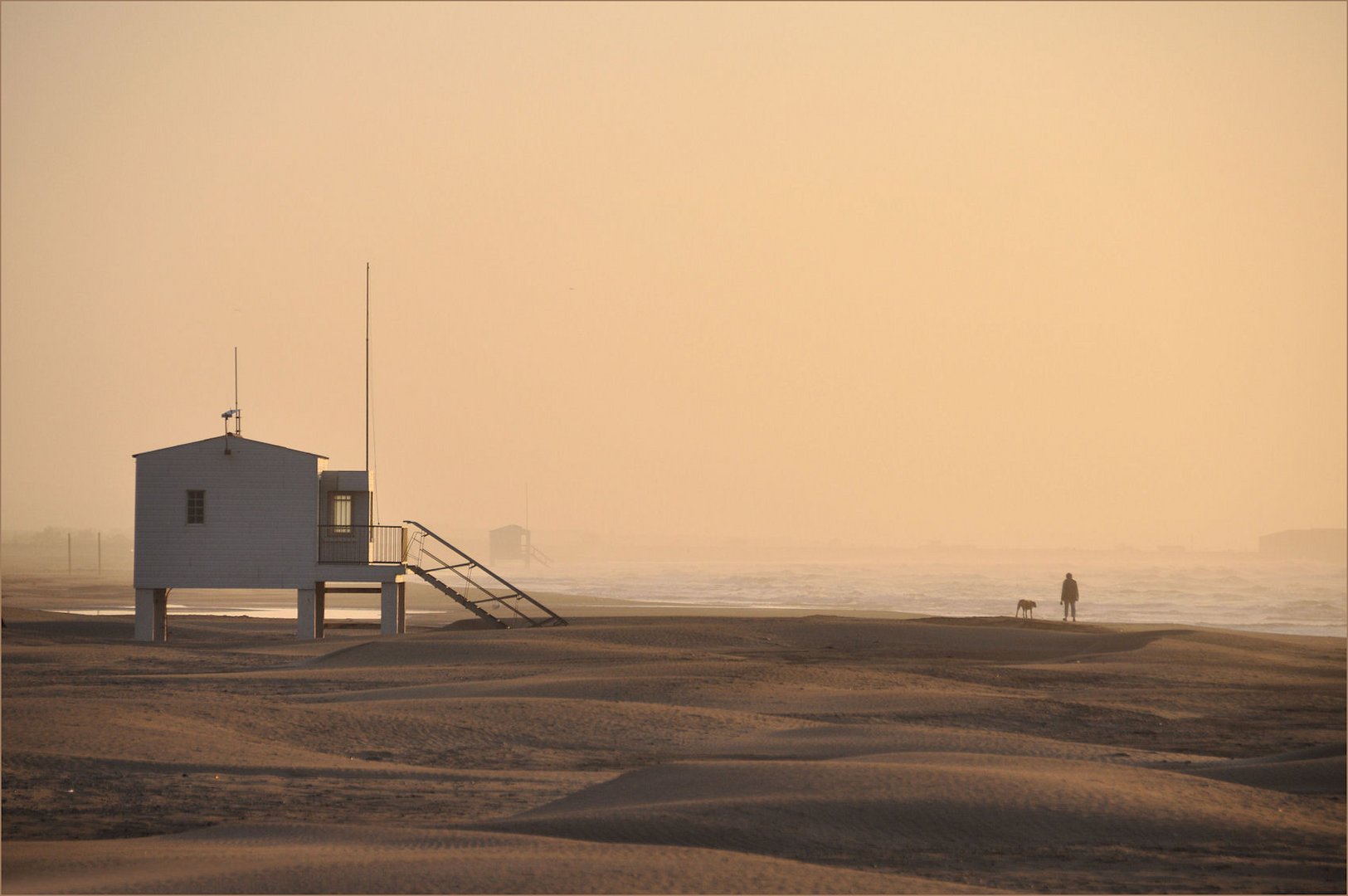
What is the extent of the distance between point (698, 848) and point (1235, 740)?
1219 centimetres

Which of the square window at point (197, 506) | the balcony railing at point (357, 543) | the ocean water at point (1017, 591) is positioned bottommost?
the ocean water at point (1017, 591)

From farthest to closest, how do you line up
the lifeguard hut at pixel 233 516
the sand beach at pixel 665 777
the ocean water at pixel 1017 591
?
the ocean water at pixel 1017 591 < the lifeguard hut at pixel 233 516 < the sand beach at pixel 665 777

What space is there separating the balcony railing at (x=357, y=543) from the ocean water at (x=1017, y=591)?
33.3 m

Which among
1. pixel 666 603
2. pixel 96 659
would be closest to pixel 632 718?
pixel 96 659

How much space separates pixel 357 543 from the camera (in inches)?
1668

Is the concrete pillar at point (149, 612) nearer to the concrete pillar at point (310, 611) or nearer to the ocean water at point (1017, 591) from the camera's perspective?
the concrete pillar at point (310, 611)

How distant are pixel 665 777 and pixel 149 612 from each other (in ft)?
101

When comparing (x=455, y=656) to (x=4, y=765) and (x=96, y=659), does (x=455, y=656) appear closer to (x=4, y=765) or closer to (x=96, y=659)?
(x=96, y=659)

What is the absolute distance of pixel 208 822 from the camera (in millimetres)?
13758

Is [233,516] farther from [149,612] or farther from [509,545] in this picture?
[509,545]

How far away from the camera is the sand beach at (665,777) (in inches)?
456

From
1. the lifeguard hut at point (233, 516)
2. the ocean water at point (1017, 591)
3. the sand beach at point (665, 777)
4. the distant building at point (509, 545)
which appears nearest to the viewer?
the sand beach at point (665, 777)

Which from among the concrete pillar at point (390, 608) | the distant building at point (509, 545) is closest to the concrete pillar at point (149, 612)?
the concrete pillar at point (390, 608)

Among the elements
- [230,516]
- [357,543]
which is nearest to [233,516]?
[230,516]
